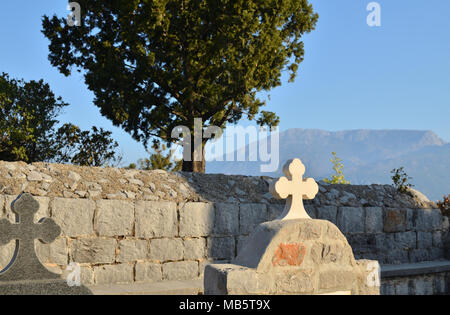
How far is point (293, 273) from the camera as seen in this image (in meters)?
3.93

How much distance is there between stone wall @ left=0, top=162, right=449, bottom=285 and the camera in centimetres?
611

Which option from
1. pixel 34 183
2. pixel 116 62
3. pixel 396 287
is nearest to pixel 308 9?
pixel 116 62

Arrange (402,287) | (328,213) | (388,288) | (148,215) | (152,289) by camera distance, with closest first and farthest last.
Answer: (152,289)
(148,215)
(388,288)
(402,287)
(328,213)

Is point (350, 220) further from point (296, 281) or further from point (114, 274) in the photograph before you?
point (296, 281)

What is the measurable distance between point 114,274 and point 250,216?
91.9 inches

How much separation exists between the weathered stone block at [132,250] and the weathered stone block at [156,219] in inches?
4.8

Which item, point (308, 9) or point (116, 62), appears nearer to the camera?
point (116, 62)

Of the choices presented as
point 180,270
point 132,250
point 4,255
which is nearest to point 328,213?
point 180,270

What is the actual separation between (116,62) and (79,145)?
10.3 ft

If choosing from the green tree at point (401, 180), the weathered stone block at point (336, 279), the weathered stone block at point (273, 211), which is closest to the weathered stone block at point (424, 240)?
the green tree at point (401, 180)

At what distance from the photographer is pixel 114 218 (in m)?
6.41

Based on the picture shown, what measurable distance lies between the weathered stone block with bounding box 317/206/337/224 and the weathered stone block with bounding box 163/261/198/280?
2498 mm

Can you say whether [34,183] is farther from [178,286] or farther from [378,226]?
[378,226]
